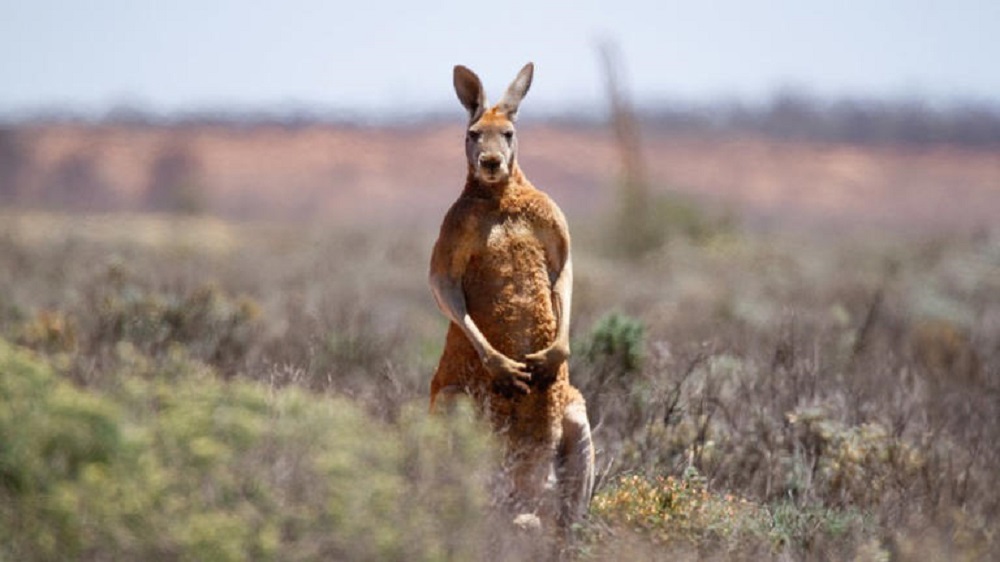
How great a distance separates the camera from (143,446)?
611 centimetres

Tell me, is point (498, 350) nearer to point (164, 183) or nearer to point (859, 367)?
point (859, 367)

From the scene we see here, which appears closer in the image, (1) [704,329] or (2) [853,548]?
(2) [853,548]

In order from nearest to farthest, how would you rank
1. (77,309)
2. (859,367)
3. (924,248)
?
1. (859,367)
2. (77,309)
3. (924,248)

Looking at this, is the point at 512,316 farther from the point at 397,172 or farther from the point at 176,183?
the point at 397,172

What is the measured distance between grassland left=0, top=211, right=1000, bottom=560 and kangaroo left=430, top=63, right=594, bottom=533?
0.37 meters

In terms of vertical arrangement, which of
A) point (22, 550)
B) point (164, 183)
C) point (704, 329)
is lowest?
point (164, 183)

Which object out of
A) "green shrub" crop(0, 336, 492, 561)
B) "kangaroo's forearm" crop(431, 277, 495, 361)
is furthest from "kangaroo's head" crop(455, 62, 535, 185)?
"green shrub" crop(0, 336, 492, 561)

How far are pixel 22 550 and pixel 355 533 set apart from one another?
1183 mm

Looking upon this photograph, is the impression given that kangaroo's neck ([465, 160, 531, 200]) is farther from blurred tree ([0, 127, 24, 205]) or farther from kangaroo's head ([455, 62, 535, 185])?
blurred tree ([0, 127, 24, 205])

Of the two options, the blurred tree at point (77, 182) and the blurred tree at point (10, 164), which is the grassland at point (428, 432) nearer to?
the blurred tree at point (10, 164)

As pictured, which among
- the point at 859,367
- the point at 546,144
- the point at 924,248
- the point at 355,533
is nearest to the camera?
the point at 355,533

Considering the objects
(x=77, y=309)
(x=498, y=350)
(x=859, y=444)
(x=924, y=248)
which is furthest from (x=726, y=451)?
(x=924, y=248)

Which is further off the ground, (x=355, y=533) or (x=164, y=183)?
(x=355, y=533)

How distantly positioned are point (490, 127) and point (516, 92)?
330 millimetres
